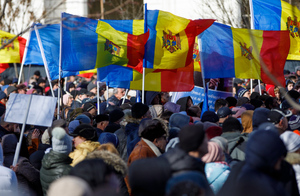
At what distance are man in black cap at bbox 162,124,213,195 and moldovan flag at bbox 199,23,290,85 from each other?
6.60 meters

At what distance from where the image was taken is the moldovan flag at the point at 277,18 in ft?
36.8

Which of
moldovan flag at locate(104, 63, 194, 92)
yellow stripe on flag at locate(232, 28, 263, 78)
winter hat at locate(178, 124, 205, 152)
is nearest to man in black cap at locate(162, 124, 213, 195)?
winter hat at locate(178, 124, 205, 152)

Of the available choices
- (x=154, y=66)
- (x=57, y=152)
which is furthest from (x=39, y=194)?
(x=154, y=66)

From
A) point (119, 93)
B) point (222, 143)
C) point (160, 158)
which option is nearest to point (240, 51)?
point (119, 93)

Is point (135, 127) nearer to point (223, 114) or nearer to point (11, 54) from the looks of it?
point (223, 114)

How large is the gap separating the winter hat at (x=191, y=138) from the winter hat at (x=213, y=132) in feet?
6.11

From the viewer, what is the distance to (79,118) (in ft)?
25.1

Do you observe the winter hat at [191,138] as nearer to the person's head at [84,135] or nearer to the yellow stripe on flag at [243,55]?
the person's head at [84,135]

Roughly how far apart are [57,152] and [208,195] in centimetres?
202

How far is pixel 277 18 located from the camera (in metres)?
11.5

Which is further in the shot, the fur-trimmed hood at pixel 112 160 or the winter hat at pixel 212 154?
the winter hat at pixel 212 154

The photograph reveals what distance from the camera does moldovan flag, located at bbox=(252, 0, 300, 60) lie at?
36.8ft

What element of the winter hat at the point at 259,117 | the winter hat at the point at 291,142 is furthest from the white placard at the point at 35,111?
the winter hat at the point at 291,142

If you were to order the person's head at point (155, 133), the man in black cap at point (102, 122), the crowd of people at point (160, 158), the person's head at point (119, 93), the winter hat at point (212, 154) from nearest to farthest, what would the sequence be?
the crowd of people at point (160, 158)
the winter hat at point (212, 154)
the person's head at point (155, 133)
the man in black cap at point (102, 122)
the person's head at point (119, 93)
